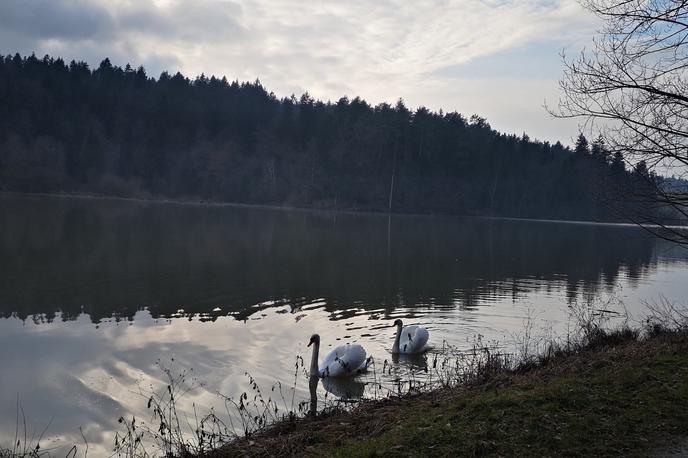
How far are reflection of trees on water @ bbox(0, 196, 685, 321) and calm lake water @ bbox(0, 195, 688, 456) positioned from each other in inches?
3.7

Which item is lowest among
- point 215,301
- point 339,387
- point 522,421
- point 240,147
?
point 339,387

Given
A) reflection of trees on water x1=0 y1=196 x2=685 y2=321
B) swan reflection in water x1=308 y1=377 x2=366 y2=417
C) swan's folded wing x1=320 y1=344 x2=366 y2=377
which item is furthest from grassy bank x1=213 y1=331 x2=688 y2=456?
reflection of trees on water x1=0 y1=196 x2=685 y2=321

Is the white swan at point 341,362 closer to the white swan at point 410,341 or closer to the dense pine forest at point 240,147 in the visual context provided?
the white swan at point 410,341

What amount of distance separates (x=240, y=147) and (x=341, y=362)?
96.3 metres

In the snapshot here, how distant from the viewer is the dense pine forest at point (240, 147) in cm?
9081

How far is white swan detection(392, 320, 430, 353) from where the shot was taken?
547 inches

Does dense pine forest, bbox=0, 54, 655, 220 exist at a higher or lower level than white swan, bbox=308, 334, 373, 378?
higher

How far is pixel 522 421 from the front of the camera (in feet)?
20.9

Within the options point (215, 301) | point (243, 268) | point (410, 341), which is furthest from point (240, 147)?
point (410, 341)

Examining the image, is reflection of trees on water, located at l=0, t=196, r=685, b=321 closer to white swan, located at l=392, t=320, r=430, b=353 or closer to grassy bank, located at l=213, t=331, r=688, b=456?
grassy bank, located at l=213, t=331, r=688, b=456

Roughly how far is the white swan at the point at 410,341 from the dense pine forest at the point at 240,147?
257 ft

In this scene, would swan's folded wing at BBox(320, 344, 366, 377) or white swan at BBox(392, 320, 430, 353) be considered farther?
white swan at BBox(392, 320, 430, 353)

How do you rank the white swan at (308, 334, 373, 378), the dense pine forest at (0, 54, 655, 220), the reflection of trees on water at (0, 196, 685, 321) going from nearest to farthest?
the white swan at (308, 334, 373, 378) < the reflection of trees on water at (0, 196, 685, 321) < the dense pine forest at (0, 54, 655, 220)

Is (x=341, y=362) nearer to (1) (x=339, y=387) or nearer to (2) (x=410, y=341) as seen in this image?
(1) (x=339, y=387)
